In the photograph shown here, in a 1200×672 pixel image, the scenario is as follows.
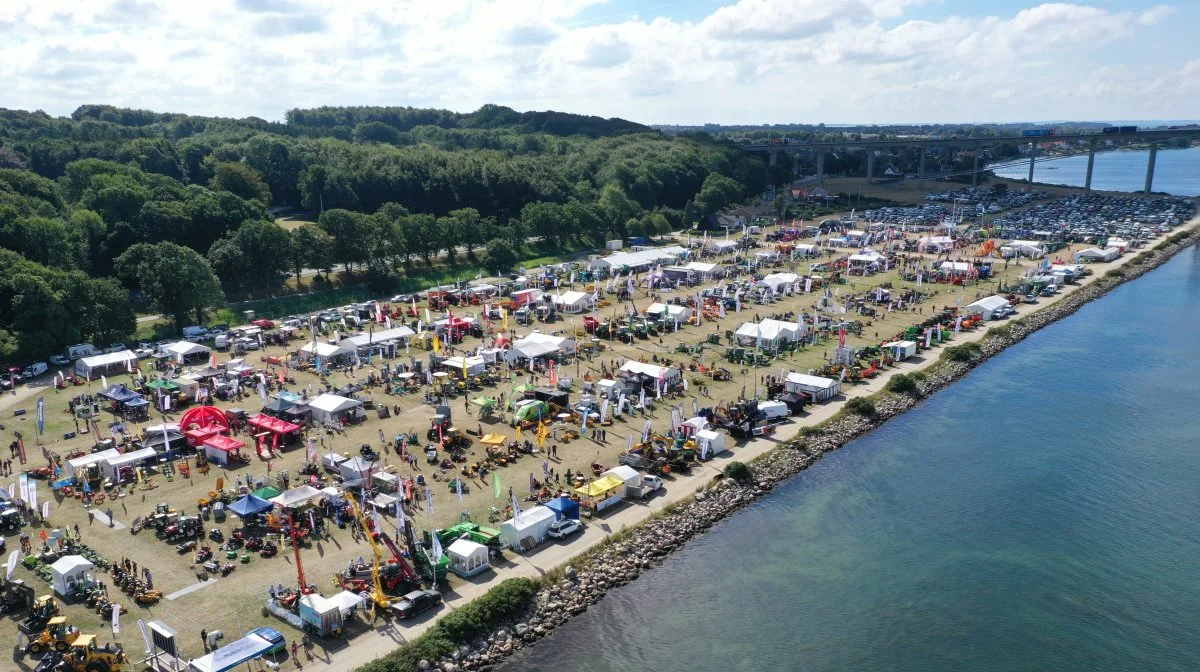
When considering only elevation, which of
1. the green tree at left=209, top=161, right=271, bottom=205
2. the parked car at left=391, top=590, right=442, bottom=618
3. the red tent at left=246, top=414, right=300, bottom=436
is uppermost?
the green tree at left=209, top=161, right=271, bottom=205

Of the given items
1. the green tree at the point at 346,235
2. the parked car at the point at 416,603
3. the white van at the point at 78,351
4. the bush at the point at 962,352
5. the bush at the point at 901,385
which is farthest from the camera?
the green tree at the point at 346,235

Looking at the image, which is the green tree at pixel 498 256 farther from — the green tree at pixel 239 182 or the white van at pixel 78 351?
the white van at pixel 78 351

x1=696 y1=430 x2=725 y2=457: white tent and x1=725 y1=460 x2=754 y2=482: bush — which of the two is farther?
x1=696 y1=430 x2=725 y2=457: white tent

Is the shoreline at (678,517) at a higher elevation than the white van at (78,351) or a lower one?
lower

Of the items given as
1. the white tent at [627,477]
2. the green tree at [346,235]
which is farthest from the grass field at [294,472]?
the green tree at [346,235]

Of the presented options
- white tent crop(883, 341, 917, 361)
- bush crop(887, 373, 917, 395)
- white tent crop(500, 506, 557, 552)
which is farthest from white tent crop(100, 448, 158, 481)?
white tent crop(883, 341, 917, 361)

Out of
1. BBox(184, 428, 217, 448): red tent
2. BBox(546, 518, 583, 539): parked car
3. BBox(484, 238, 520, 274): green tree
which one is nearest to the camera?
BBox(546, 518, 583, 539): parked car

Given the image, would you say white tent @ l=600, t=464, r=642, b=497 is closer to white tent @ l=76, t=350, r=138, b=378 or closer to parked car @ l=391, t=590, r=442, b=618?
parked car @ l=391, t=590, r=442, b=618

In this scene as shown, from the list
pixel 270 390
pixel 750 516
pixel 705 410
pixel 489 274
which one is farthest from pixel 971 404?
pixel 489 274
